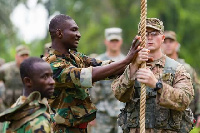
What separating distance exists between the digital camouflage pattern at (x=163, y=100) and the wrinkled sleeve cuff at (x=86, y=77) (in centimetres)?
49

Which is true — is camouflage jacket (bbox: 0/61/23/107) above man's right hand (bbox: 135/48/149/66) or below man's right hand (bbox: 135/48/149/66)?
above

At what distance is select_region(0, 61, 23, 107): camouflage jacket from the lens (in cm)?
1477

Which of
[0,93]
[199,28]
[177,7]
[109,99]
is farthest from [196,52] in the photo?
[109,99]

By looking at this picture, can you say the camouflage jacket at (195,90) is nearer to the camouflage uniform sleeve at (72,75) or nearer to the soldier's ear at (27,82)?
the camouflage uniform sleeve at (72,75)

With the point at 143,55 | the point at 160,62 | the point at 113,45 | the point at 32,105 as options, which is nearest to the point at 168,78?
the point at 160,62

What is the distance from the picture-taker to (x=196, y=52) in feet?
130

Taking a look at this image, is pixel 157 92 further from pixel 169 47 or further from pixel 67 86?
pixel 169 47

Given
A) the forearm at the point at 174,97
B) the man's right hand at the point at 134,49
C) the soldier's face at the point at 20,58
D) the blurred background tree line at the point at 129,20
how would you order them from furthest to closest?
the blurred background tree line at the point at 129,20 < the soldier's face at the point at 20,58 < the forearm at the point at 174,97 < the man's right hand at the point at 134,49

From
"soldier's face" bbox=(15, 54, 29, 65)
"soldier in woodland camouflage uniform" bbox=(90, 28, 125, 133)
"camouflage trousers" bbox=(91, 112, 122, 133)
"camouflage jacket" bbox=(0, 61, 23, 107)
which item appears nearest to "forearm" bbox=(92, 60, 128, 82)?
"soldier in woodland camouflage uniform" bbox=(90, 28, 125, 133)

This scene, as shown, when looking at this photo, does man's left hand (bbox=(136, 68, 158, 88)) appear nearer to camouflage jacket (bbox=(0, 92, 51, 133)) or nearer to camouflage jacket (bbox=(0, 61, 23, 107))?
camouflage jacket (bbox=(0, 92, 51, 133))

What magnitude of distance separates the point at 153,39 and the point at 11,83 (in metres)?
7.61

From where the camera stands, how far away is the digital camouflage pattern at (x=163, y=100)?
738 centimetres

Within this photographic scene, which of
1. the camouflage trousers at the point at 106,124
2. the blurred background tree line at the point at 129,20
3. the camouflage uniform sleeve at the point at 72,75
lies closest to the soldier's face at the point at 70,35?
the camouflage uniform sleeve at the point at 72,75

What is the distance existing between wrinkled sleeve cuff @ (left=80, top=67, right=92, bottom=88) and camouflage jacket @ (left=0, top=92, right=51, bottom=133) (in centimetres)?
127
